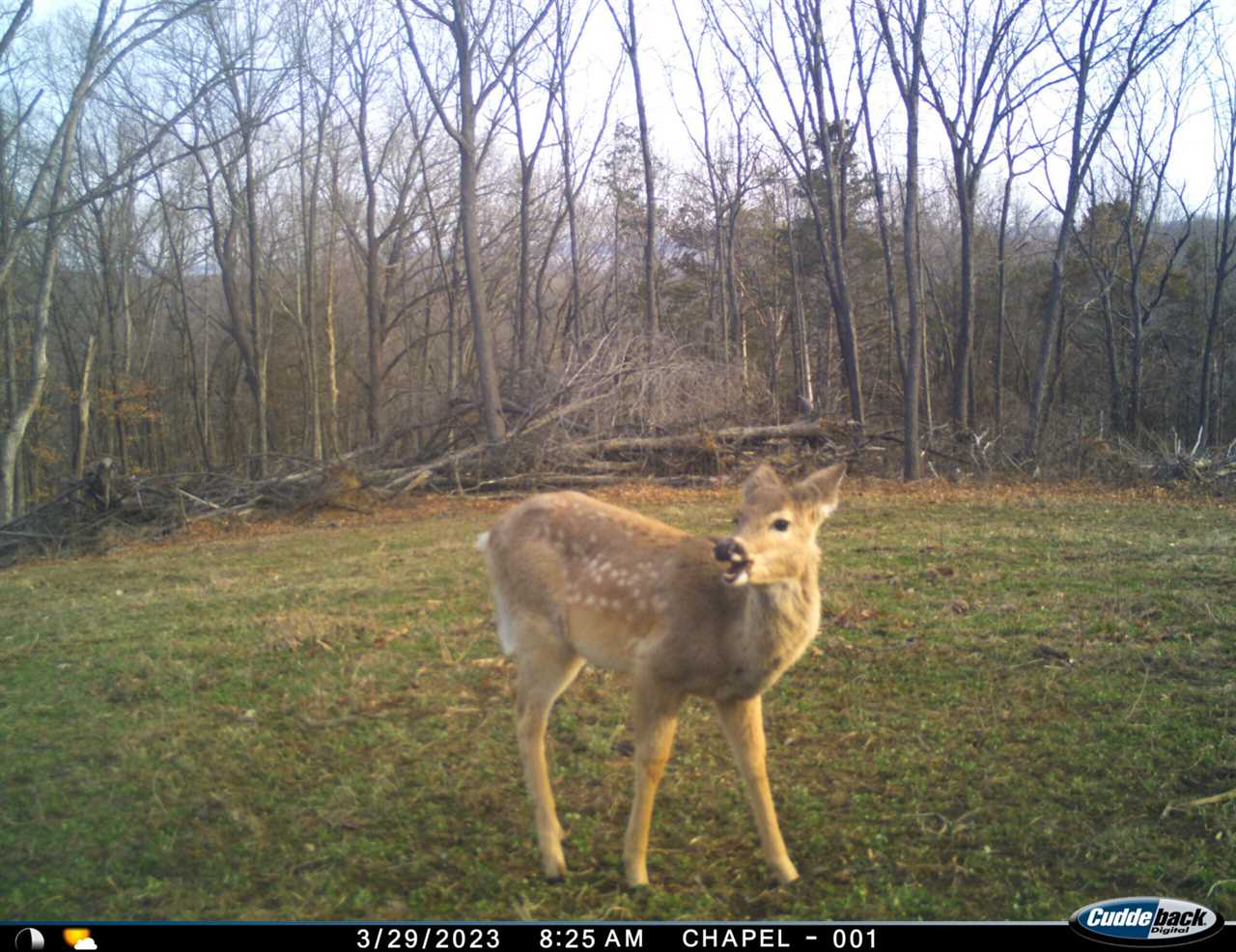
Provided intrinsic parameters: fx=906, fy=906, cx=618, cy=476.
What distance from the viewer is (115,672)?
6.69 m

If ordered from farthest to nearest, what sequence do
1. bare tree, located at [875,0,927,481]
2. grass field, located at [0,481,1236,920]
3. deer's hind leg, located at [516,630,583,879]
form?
1. bare tree, located at [875,0,927,481]
2. deer's hind leg, located at [516,630,583,879]
3. grass field, located at [0,481,1236,920]

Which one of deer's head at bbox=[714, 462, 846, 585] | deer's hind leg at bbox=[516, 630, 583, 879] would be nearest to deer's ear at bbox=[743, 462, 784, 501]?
deer's head at bbox=[714, 462, 846, 585]

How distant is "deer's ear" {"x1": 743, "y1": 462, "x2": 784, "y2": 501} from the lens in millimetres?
3771

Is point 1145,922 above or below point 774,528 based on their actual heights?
below

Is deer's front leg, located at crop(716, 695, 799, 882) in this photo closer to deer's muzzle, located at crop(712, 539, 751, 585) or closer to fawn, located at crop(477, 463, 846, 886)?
fawn, located at crop(477, 463, 846, 886)

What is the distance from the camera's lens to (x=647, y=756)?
376cm

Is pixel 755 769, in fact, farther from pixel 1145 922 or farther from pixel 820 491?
pixel 1145 922

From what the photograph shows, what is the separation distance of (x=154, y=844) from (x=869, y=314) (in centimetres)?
3789

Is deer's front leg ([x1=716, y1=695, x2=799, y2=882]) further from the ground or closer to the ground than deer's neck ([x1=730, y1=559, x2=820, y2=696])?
closer to the ground

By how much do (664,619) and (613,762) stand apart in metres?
1.52

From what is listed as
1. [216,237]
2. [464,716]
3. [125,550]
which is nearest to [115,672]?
[464,716]

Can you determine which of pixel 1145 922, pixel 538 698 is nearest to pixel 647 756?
pixel 538 698

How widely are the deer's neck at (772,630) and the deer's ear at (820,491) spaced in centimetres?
25

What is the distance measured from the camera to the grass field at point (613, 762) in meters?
3.75
